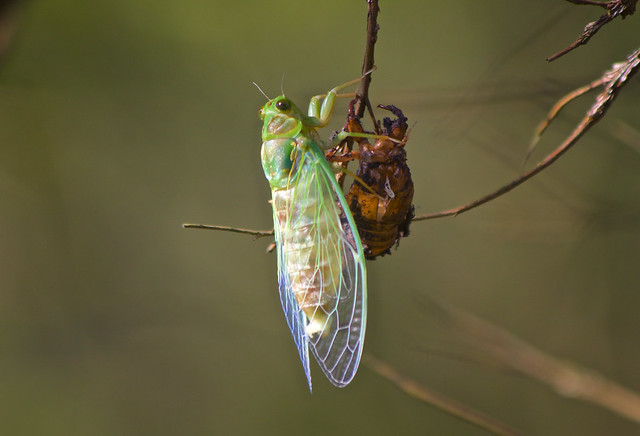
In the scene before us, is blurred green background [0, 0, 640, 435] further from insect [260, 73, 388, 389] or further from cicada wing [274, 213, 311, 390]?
insect [260, 73, 388, 389]

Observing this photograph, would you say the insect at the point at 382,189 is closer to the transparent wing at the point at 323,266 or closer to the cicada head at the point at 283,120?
the transparent wing at the point at 323,266

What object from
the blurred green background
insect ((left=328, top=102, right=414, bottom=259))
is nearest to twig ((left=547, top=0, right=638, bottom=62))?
insect ((left=328, top=102, right=414, bottom=259))

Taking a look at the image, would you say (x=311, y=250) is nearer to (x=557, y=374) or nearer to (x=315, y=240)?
(x=315, y=240)

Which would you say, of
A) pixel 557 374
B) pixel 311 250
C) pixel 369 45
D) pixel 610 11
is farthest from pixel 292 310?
pixel 610 11

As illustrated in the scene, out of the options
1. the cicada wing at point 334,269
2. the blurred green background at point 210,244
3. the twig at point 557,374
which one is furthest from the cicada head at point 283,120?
the blurred green background at point 210,244

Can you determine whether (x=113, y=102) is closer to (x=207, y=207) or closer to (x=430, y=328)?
(x=207, y=207)

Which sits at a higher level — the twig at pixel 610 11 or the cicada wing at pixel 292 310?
the twig at pixel 610 11

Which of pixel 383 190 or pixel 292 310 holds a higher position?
pixel 383 190
